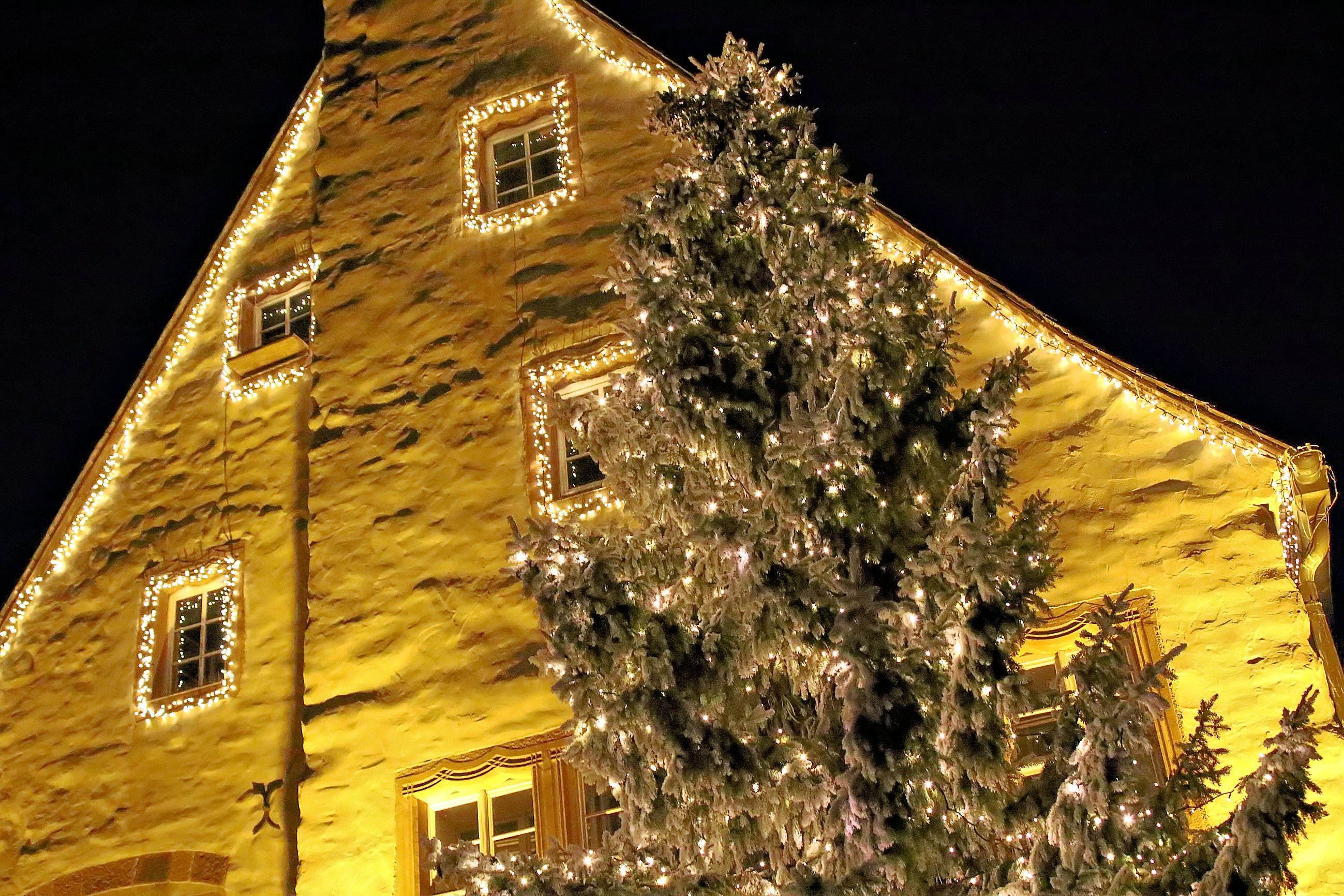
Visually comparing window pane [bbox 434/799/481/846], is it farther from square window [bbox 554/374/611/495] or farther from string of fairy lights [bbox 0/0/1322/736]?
square window [bbox 554/374/611/495]

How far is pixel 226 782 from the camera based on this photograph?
31.1ft

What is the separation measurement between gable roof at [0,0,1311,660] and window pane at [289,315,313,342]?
2.51ft

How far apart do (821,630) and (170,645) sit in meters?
5.91

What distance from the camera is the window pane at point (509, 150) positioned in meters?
10.9

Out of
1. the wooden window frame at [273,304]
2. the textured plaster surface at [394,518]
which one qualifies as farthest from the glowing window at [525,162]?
the wooden window frame at [273,304]

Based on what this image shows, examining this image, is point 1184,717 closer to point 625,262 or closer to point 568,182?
point 625,262

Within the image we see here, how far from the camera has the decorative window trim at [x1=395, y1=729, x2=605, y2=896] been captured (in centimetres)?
840

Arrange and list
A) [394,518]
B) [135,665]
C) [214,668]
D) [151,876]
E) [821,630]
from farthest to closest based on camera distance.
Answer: [135,665] < [214,668] < [394,518] < [151,876] < [821,630]

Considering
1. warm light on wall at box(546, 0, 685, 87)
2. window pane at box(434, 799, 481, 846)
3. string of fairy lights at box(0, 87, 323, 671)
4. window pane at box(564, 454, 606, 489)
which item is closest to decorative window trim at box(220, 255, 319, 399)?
string of fairy lights at box(0, 87, 323, 671)

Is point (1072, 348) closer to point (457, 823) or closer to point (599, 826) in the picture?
point (599, 826)

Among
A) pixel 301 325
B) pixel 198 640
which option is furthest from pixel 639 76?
pixel 198 640

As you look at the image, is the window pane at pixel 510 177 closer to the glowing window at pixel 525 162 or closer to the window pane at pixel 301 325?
the glowing window at pixel 525 162

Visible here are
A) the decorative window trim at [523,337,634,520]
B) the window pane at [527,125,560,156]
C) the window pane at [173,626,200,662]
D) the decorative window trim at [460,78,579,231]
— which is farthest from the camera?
the window pane at [527,125,560,156]

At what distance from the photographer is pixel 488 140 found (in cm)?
1105
